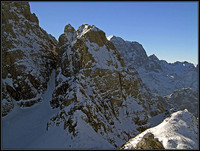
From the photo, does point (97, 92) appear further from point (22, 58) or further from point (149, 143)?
point (22, 58)

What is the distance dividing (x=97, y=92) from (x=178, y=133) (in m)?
16.5

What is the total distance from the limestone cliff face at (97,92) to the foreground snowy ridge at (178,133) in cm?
960

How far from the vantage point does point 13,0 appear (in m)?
36.8

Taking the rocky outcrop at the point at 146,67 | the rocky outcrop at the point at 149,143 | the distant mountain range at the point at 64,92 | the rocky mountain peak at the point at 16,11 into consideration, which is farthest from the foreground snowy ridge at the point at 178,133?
the rocky outcrop at the point at 146,67

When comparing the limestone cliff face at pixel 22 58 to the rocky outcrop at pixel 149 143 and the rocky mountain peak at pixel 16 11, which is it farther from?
the rocky outcrop at pixel 149 143

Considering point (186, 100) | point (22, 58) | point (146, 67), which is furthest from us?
point (146, 67)

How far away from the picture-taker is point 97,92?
2661 cm

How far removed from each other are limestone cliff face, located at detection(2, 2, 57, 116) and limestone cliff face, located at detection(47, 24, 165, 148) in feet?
16.0

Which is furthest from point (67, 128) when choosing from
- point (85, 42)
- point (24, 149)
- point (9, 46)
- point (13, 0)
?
point (13, 0)

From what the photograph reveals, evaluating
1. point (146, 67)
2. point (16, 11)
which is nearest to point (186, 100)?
point (146, 67)

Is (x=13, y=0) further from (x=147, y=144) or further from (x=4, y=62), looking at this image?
(x=147, y=144)

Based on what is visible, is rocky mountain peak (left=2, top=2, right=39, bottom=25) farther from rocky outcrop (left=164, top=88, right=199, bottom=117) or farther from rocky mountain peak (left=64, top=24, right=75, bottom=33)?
rocky outcrop (left=164, top=88, right=199, bottom=117)

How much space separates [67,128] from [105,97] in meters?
10.1

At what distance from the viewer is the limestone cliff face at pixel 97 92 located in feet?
69.6
